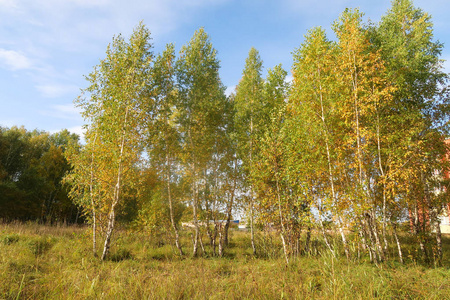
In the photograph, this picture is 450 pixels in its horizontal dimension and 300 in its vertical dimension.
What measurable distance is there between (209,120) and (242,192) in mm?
5089

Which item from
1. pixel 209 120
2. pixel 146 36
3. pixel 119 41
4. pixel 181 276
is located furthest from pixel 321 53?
pixel 181 276

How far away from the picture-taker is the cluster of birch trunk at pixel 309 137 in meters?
10.1

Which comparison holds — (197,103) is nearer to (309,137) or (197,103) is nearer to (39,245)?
(309,137)

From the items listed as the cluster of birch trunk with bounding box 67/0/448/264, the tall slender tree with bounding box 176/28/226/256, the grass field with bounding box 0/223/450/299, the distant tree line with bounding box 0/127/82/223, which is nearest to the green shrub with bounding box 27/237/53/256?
the grass field with bounding box 0/223/450/299

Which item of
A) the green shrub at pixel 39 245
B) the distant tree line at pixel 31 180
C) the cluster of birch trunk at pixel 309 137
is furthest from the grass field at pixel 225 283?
the distant tree line at pixel 31 180

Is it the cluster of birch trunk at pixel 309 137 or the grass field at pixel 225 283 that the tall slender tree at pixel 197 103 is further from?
the grass field at pixel 225 283

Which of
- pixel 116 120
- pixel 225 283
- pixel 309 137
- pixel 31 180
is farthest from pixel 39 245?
pixel 31 180

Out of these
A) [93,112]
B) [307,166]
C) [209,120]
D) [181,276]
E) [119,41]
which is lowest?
[181,276]

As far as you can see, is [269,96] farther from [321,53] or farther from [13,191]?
[13,191]

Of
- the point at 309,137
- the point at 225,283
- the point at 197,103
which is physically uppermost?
the point at 197,103

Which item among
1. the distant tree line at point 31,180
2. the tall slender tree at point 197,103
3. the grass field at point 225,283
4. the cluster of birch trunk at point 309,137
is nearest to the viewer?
the grass field at point 225,283

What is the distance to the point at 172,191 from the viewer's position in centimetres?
1566

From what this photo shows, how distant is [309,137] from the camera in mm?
10461

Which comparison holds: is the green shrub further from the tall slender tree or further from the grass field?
the tall slender tree
